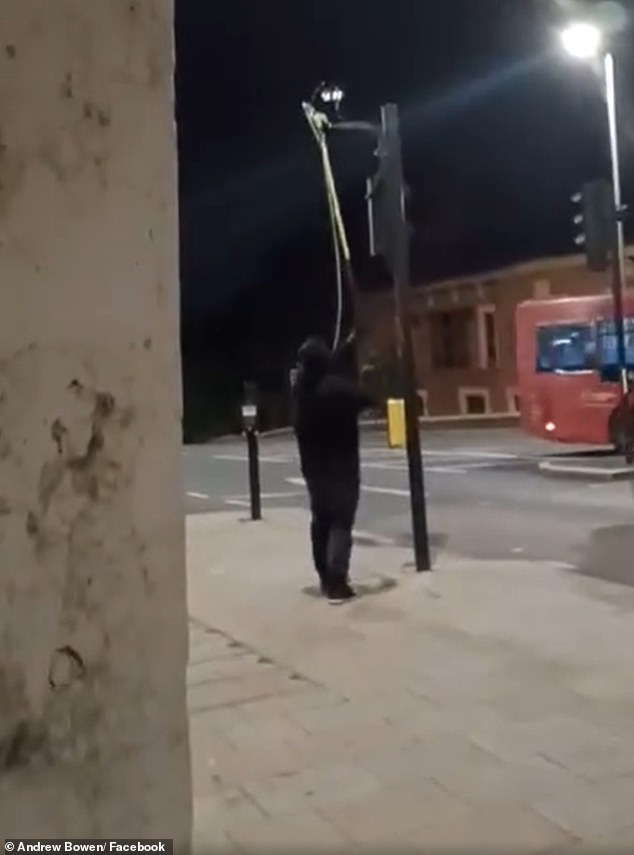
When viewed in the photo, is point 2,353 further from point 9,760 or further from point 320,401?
point 320,401

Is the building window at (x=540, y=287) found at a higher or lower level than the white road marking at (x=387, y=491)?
higher

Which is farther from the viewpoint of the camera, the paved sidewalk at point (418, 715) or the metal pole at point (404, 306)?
the metal pole at point (404, 306)

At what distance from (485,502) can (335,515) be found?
291 inches

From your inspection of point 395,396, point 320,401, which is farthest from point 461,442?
point 320,401

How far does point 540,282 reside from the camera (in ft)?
134

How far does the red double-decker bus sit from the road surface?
100 centimetres

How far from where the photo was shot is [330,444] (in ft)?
26.8

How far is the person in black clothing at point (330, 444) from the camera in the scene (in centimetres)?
812

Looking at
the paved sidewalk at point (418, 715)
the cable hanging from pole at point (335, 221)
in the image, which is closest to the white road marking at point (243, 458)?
the cable hanging from pole at point (335, 221)

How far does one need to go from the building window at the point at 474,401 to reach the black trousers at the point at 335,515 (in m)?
36.8

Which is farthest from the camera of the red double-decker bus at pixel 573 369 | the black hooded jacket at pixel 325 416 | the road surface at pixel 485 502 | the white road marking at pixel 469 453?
the white road marking at pixel 469 453

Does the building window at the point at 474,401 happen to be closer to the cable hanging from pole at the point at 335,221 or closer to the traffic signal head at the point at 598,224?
the traffic signal head at the point at 598,224

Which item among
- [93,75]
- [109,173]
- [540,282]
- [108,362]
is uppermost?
[540,282]

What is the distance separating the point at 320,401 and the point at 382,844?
179 inches
